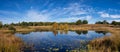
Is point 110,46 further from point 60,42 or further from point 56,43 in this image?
point 60,42

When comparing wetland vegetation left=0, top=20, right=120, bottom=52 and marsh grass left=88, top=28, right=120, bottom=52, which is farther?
wetland vegetation left=0, top=20, right=120, bottom=52

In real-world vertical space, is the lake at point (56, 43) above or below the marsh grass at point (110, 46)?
below

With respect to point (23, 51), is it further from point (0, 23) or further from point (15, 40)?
point (0, 23)

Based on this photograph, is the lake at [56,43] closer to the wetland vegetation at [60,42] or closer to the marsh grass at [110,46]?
the wetland vegetation at [60,42]

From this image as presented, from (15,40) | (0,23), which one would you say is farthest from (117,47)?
(0,23)

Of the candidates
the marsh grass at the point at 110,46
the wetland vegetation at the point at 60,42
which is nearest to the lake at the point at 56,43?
the wetland vegetation at the point at 60,42

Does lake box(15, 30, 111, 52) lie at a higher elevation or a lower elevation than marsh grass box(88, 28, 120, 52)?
lower

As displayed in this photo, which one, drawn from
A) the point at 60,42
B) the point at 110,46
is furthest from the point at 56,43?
the point at 110,46

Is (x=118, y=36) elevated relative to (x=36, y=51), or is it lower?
elevated

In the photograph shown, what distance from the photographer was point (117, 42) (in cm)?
1380

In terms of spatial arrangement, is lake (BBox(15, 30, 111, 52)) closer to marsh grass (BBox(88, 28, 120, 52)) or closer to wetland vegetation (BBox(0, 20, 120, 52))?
wetland vegetation (BBox(0, 20, 120, 52))

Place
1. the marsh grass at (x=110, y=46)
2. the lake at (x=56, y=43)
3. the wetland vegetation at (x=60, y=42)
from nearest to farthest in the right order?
the marsh grass at (x=110, y=46), the wetland vegetation at (x=60, y=42), the lake at (x=56, y=43)

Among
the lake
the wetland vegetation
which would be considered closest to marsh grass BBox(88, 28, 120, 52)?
the wetland vegetation

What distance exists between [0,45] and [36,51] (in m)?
4.65
